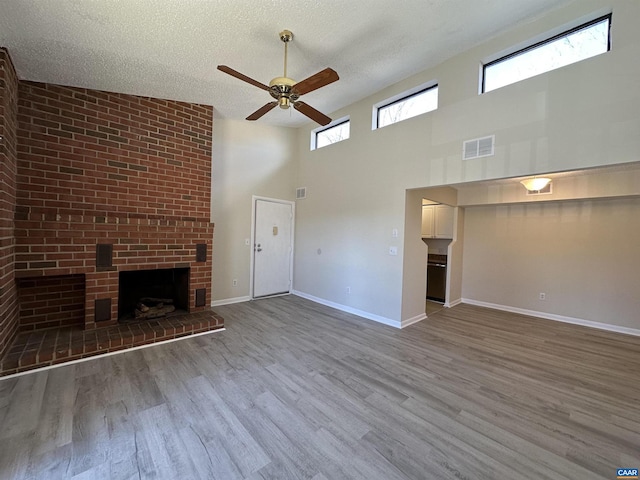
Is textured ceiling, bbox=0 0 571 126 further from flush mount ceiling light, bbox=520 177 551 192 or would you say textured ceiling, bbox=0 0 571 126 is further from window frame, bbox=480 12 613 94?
flush mount ceiling light, bbox=520 177 551 192

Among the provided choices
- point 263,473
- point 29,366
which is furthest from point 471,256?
point 29,366

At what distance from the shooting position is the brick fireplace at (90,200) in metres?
2.79

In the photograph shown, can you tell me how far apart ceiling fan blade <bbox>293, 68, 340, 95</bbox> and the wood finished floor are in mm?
2634

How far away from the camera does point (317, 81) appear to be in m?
2.30

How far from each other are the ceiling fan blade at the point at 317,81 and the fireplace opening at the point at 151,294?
2945mm

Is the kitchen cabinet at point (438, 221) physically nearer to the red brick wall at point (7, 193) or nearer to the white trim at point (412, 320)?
the white trim at point (412, 320)

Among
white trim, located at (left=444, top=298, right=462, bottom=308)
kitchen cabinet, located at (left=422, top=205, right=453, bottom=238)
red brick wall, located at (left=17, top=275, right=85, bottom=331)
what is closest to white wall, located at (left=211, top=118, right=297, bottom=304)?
red brick wall, located at (left=17, top=275, right=85, bottom=331)

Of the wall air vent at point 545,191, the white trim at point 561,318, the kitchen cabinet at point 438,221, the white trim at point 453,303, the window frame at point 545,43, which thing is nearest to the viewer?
the window frame at point 545,43

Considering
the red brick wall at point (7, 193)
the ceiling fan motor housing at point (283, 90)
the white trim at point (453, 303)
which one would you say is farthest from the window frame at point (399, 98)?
the red brick wall at point (7, 193)

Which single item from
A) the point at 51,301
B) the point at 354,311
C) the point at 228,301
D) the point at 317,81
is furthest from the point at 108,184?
the point at 354,311

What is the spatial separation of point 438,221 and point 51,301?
610 cm

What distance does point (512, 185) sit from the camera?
452 centimetres

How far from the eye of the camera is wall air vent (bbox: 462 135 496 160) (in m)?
2.95

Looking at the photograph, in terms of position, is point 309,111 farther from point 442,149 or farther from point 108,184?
point 108,184
